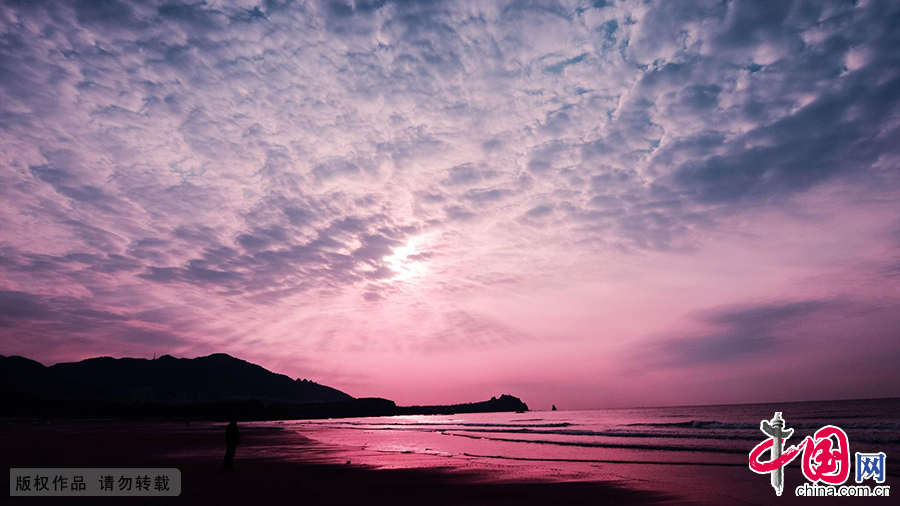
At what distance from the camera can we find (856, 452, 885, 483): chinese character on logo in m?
17.3

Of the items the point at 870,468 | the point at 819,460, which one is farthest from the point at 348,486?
the point at 870,468

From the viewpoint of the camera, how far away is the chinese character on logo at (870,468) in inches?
682

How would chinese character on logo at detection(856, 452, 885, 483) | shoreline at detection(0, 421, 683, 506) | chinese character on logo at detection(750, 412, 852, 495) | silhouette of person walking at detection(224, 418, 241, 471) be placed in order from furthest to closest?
1. silhouette of person walking at detection(224, 418, 241, 471)
2. chinese character on logo at detection(856, 452, 885, 483)
3. chinese character on logo at detection(750, 412, 852, 495)
4. shoreline at detection(0, 421, 683, 506)

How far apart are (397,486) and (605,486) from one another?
7.09 m

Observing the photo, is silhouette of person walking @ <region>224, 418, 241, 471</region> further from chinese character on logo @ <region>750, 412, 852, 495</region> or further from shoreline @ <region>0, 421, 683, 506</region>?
chinese character on logo @ <region>750, 412, 852, 495</region>

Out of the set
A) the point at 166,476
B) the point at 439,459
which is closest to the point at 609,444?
the point at 439,459

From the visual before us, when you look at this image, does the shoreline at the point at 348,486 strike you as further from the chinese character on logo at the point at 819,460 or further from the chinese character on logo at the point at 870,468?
the chinese character on logo at the point at 870,468

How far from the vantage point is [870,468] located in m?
19.9

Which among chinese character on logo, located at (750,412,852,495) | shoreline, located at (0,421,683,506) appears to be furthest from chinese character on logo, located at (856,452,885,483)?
shoreline, located at (0,421,683,506)

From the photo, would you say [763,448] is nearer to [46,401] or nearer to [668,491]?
[668,491]

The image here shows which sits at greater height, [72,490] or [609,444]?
[72,490]

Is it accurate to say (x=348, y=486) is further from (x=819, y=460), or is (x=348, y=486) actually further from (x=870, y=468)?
(x=870, y=468)

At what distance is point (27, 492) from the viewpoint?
14469 millimetres

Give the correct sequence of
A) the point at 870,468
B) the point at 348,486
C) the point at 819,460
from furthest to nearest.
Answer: the point at 870,468
the point at 819,460
the point at 348,486
